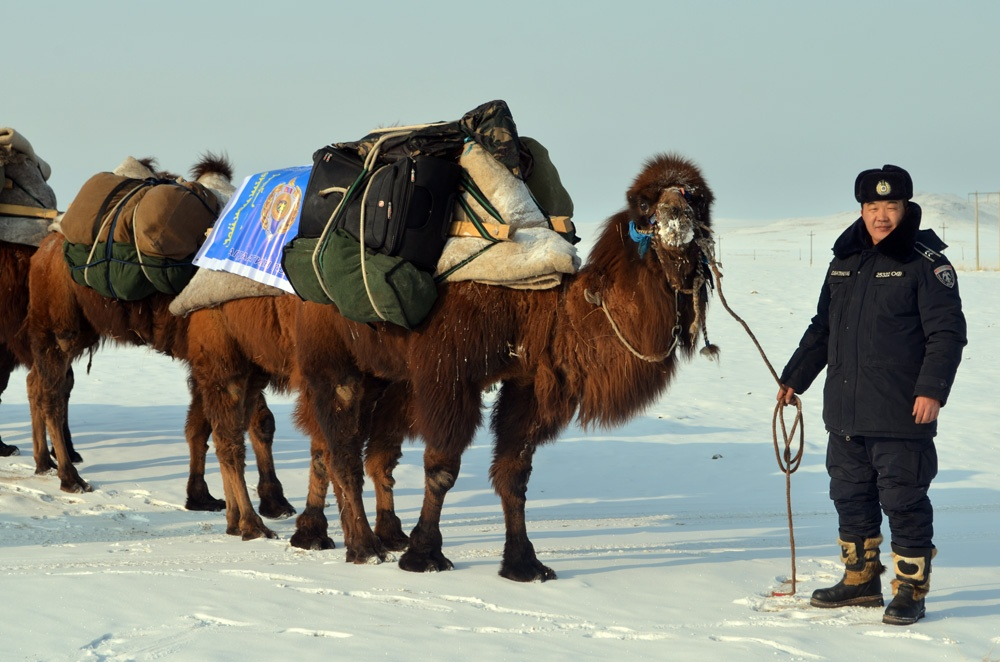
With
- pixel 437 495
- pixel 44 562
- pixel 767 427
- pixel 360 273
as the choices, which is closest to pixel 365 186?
pixel 360 273

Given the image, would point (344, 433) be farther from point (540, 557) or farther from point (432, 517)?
point (540, 557)

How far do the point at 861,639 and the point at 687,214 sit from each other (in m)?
2.21

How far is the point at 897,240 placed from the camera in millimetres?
5699

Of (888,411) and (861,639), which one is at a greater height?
(888,411)

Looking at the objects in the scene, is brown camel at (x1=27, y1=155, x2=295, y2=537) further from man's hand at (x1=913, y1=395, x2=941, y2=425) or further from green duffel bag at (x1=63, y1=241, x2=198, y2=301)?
man's hand at (x1=913, y1=395, x2=941, y2=425)

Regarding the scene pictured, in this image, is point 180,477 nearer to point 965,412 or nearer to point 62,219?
point 62,219

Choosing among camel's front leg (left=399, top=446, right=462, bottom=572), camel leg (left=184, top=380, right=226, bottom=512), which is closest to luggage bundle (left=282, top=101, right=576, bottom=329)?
camel's front leg (left=399, top=446, right=462, bottom=572)

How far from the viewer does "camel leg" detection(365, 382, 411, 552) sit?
781cm

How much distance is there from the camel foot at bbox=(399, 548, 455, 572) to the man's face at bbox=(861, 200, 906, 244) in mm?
3056

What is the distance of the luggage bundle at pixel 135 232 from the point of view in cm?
891

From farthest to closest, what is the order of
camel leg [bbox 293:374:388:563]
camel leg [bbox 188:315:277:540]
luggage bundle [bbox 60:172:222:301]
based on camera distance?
1. luggage bundle [bbox 60:172:222:301]
2. camel leg [bbox 188:315:277:540]
3. camel leg [bbox 293:374:388:563]

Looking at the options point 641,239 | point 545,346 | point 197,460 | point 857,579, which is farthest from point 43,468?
point 857,579

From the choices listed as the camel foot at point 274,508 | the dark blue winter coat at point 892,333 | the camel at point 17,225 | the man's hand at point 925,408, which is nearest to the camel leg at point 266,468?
the camel foot at point 274,508

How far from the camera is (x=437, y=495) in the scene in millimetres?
6801
